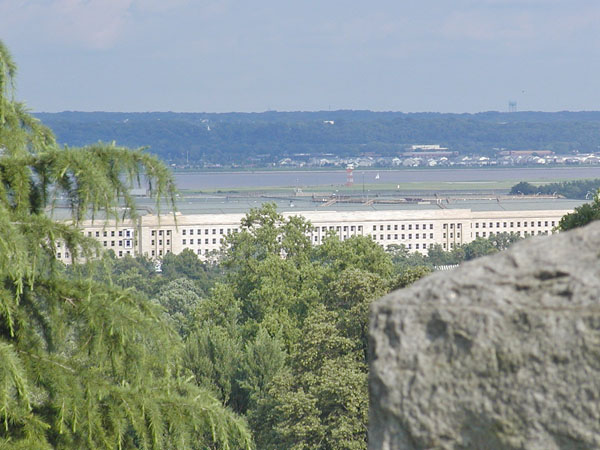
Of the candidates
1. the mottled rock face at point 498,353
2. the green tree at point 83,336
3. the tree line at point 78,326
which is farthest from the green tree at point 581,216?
the mottled rock face at point 498,353

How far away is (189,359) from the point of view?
31891 millimetres

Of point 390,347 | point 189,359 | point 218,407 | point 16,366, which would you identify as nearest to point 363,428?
point 189,359

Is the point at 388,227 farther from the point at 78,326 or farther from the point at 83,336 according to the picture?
the point at 83,336

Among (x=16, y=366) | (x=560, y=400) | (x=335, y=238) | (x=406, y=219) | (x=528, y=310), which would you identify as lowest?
(x=406, y=219)

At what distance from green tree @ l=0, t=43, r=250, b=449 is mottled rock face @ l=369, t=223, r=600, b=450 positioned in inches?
187

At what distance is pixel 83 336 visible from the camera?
343 inches

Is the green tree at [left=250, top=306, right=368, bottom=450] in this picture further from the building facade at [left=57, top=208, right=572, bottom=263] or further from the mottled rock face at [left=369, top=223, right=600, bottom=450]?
the building facade at [left=57, top=208, right=572, bottom=263]

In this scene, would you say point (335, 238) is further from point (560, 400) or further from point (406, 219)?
point (406, 219)

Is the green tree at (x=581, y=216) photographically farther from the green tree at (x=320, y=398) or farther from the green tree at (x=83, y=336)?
the green tree at (x=83, y=336)

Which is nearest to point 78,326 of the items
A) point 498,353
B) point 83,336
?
point 83,336

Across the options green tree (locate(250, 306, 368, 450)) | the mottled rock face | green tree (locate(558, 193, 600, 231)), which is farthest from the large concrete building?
the mottled rock face

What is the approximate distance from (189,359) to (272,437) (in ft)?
17.8

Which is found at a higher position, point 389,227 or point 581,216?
point 581,216

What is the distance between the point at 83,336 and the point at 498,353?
5375mm
